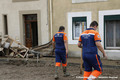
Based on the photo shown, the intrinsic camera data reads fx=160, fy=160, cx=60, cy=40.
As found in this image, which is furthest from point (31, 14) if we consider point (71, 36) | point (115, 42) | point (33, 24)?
point (115, 42)

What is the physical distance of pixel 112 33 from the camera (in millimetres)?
10133

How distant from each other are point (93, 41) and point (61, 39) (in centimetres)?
185

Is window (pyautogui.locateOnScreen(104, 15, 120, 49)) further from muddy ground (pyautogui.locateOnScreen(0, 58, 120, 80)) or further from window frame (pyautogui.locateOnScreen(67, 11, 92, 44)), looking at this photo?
muddy ground (pyautogui.locateOnScreen(0, 58, 120, 80))

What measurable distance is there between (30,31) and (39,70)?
5.29 metres

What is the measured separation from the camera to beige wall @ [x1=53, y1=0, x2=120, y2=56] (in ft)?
32.0

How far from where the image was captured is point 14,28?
39.4 ft

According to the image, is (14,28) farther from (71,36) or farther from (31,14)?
(71,36)

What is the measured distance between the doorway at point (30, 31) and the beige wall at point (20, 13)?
478mm

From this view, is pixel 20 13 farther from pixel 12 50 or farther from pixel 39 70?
pixel 39 70

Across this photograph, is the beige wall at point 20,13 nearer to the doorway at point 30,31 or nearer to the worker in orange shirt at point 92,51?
the doorway at point 30,31

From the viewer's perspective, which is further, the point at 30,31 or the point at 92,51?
the point at 30,31

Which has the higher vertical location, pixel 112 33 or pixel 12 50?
pixel 112 33

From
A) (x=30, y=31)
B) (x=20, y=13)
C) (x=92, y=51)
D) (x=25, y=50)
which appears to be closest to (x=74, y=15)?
(x=30, y=31)

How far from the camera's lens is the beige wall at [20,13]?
11.2 metres
